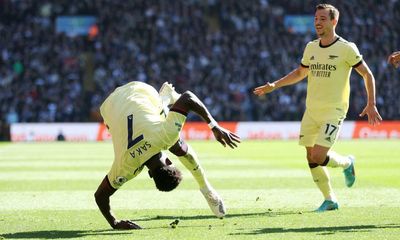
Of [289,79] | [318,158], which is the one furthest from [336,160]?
[289,79]

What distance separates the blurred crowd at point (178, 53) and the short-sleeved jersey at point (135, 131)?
27063mm

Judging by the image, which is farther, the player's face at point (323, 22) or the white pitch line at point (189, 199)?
the white pitch line at point (189, 199)

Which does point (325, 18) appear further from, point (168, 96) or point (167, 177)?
point (167, 177)

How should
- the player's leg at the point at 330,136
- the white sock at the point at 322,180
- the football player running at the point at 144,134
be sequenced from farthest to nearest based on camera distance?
the white sock at the point at 322,180 < the player's leg at the point at 330,136 < the football player running at the point at 144,134

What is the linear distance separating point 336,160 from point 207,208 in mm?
1726

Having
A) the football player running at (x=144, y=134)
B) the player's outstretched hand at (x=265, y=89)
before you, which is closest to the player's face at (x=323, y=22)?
the player's outstretched hand at (x=265, y=89)

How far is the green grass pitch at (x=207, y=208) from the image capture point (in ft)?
27.2

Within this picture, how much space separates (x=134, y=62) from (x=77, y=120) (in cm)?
443

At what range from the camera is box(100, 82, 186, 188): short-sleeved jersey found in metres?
8.20

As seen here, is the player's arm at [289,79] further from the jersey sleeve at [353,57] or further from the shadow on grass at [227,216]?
the shadow on grass at [227,216]

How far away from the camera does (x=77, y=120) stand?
36.2m

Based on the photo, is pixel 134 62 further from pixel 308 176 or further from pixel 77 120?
pixel 308 176

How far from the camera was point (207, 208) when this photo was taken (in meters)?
10.6

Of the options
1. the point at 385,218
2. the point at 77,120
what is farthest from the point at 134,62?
the point at 385,218
